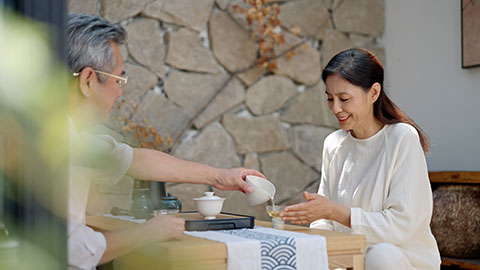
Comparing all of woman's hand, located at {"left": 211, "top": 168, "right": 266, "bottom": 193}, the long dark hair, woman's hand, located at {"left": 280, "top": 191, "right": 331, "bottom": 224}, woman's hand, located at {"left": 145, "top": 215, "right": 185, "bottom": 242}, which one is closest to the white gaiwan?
woman's hand, located at {"left": 211, "top": 168, "right": 266, "bottom": 193}

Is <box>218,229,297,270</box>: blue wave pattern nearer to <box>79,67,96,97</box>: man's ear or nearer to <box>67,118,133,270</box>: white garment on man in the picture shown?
<box>67,118,133,270</box>: white garment on man

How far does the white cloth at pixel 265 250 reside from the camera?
4.35 ft

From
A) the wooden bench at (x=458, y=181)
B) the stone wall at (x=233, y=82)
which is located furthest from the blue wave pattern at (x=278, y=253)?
the stone wall at (x=233, y=82)

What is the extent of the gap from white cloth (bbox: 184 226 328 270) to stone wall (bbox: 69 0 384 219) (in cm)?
194

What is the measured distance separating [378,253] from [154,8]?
7.16 ft

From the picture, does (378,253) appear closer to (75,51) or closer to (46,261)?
(75,51)

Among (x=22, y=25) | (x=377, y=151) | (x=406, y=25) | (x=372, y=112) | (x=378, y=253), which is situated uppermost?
(x=406, y=25)

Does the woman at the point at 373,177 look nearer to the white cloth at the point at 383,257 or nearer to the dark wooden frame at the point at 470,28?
the white cloth at the point at 383,257

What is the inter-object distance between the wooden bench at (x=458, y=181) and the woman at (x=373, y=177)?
3.27 feet

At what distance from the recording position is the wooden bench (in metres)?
2.86

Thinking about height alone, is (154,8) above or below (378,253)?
above

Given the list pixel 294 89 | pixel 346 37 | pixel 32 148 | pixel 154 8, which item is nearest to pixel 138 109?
pixel 154 8

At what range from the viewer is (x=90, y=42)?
4.52 ft

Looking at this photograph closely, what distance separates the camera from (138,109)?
10.8ft
